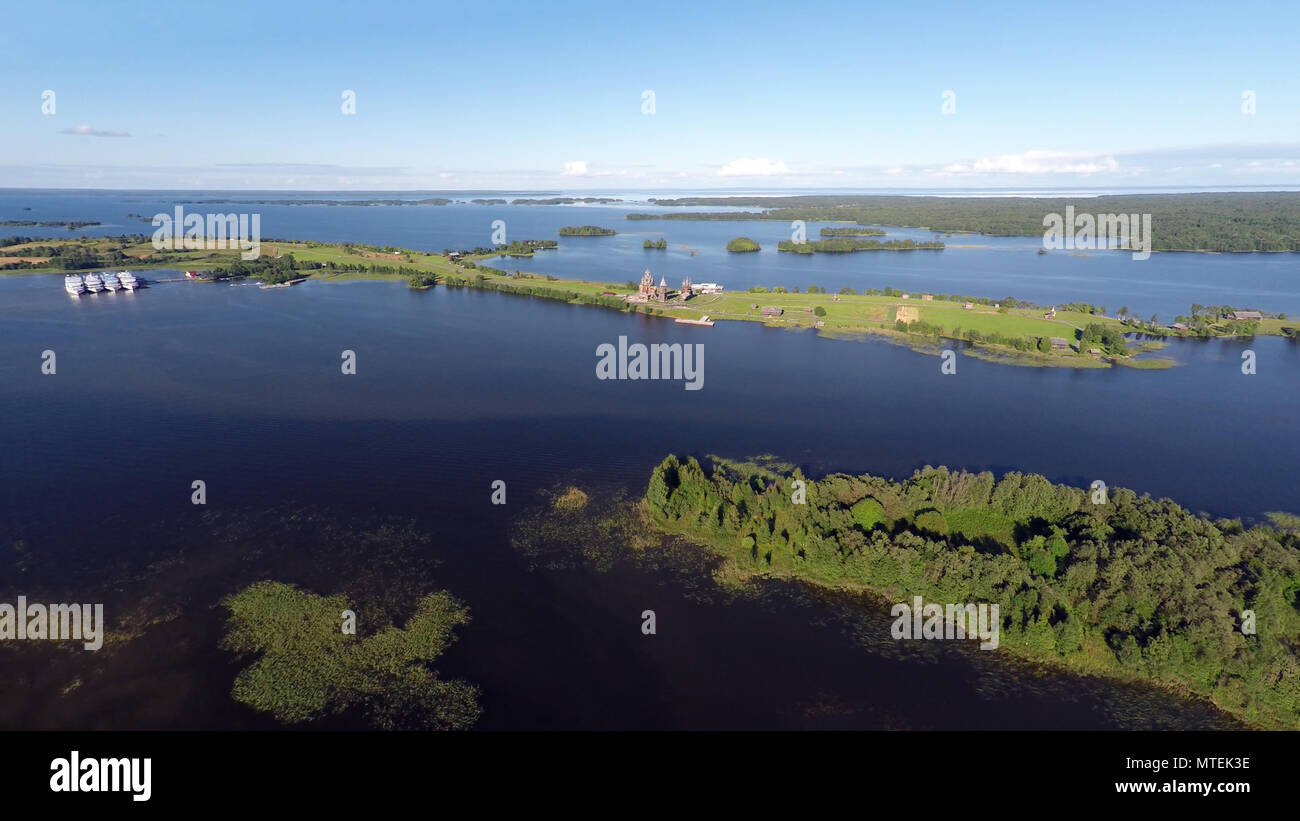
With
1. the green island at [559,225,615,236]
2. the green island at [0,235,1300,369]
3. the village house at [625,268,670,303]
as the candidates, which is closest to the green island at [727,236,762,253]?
the green island at [559,225,615,236]

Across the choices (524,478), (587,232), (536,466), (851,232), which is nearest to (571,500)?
(524,478)

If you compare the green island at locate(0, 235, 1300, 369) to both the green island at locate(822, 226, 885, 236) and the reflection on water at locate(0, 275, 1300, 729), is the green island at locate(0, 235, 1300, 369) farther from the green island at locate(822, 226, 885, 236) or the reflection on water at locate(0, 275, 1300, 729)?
the green island at locate(822, 226, 885, 236)

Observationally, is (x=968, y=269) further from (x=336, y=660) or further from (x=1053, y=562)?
(x=336, y=660)

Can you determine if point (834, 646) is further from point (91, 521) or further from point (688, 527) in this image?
point (91, 521)
